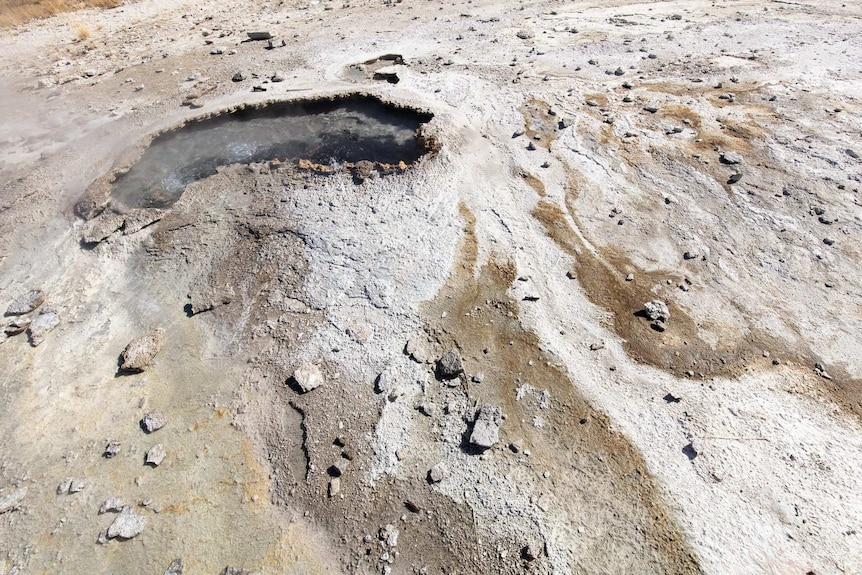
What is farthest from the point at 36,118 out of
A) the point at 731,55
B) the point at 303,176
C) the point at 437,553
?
the point at 731,55

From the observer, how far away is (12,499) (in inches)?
310

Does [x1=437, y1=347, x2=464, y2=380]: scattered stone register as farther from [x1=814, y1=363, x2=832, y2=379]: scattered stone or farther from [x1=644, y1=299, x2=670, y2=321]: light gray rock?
[x1=814, y1=363, x2=832, y2=379]: scattered stone

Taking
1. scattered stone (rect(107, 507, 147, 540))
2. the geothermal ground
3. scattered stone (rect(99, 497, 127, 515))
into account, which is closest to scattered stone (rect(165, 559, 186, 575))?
the geothermal ground

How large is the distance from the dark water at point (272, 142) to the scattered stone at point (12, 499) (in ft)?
24.8

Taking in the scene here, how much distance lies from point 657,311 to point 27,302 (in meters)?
14.2

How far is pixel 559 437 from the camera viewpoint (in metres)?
8.20

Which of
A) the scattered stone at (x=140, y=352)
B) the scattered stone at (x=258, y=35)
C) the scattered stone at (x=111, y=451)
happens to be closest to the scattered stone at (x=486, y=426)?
the scattered stone at (x=111, y=451)

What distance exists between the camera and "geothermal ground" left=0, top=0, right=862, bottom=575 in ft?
24.3

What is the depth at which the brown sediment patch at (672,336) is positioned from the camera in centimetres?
900

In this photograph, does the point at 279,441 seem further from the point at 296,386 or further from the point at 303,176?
the point at 303,176

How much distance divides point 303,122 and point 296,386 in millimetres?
10312

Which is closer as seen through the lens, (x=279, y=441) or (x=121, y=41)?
(x=279, y=441)

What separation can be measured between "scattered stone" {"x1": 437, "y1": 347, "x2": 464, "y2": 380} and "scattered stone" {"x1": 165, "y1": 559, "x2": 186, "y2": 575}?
5134mm

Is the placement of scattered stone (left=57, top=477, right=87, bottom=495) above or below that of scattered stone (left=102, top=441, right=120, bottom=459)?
below
